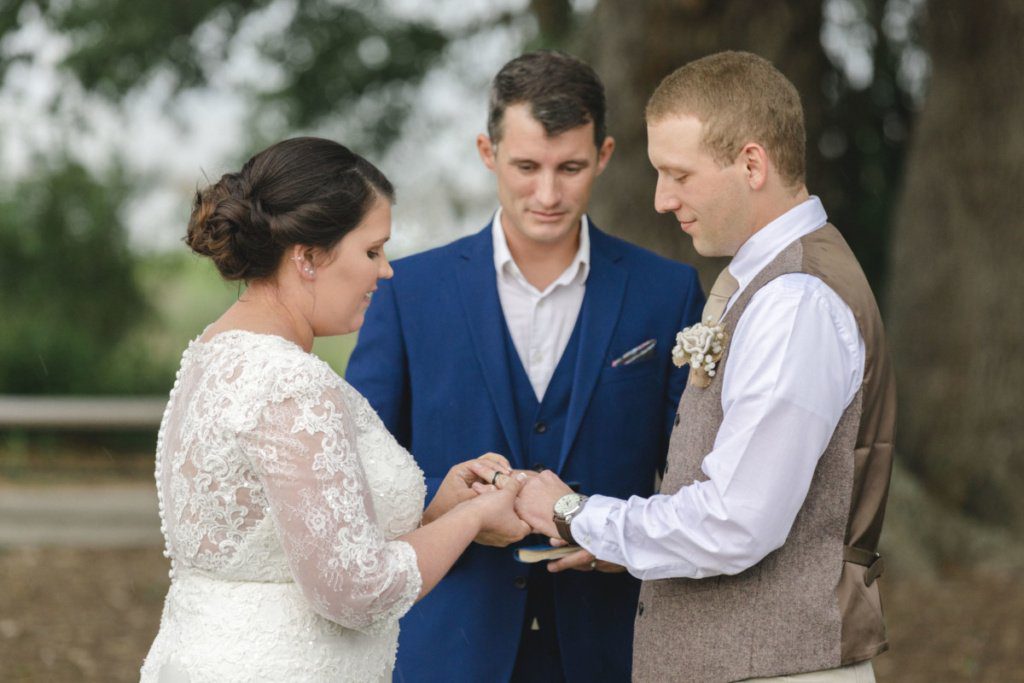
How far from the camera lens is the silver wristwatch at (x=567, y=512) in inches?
103

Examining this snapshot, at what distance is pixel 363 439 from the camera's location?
2.55 metres

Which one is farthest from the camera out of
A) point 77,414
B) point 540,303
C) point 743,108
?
point 77,414

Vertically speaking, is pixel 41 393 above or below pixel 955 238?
below

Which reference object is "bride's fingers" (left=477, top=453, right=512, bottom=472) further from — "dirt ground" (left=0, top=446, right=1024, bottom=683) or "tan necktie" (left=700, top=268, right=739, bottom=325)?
"dirt ground" (left=0, top=446, right=1024, bottom=683)

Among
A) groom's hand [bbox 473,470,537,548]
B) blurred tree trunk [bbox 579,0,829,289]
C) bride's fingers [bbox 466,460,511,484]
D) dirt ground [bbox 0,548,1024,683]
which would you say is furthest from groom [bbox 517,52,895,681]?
dirt ground [bbox 0,548,1024,683]

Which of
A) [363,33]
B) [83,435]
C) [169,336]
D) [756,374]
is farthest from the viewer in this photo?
[169,336]

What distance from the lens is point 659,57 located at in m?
5.99

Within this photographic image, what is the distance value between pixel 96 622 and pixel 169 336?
5.30m

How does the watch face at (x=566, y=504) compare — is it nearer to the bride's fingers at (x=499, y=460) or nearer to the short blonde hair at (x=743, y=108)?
the bride's fingers at (x=499, y=460)

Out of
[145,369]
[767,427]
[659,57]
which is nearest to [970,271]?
[659,57]

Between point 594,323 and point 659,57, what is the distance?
10.3ft

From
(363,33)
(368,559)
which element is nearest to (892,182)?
(363,33)

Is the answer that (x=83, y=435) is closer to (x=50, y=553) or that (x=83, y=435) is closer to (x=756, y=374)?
(x=50, y=553)

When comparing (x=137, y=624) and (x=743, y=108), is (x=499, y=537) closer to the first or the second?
(x=743, y=108)
